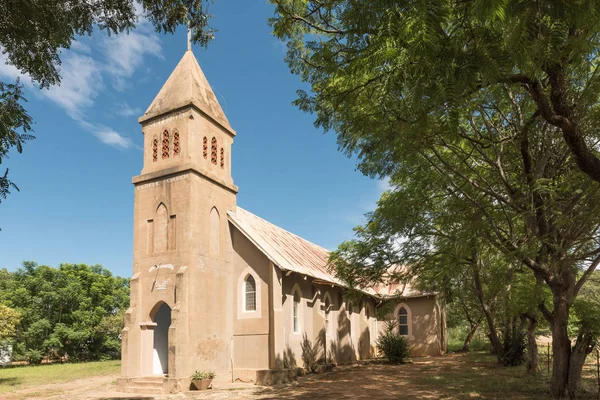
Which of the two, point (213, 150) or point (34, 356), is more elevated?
point (213, 150)

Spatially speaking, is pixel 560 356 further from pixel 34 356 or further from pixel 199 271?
pixel 34 356

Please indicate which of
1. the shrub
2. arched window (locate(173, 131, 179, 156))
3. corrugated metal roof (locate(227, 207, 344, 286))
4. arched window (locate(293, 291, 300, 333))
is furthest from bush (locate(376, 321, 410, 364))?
arched window (locate(173, 131, 179, 156))

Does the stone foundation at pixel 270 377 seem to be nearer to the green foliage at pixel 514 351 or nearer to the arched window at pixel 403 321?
the green foliage at pixel 514 351

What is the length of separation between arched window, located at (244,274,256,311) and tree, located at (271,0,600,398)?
935 centimetres

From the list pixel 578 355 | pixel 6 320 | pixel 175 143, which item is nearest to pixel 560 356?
pixel 578 355

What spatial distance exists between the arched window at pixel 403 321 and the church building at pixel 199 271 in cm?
1240

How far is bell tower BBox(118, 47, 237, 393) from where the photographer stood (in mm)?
18969

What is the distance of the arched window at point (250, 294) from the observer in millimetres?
21125

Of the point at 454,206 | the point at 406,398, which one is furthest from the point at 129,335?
the point at 454,206

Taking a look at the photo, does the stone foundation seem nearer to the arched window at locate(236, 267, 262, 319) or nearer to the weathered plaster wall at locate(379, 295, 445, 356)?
the arched window at locate(236, 267, 262, 319)

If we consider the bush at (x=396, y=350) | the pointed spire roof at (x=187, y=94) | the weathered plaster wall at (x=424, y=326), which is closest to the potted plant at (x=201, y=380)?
the pointed spire roof at (x=187, y=94)

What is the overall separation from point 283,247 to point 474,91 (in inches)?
736

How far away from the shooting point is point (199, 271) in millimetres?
19609

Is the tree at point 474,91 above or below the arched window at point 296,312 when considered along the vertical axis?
above
